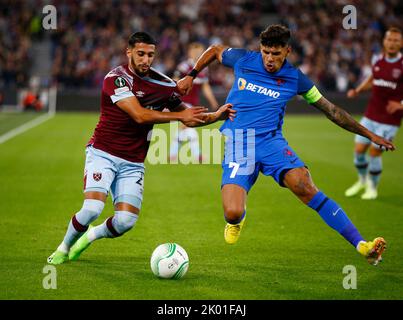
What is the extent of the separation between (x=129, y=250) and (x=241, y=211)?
1.65 m

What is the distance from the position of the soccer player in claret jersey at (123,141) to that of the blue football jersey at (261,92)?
18.9 inches

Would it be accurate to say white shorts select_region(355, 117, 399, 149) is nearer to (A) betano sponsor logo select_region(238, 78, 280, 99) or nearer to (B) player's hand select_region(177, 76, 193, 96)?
(A) betano sponsor logo select_region(238, 78, 280, 99)

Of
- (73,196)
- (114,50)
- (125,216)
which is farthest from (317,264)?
(114,50)

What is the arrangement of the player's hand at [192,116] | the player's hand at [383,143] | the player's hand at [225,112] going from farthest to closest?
the player's hand at [383,143]
the player's hand at [225,112]
the player's hand at [192,116]

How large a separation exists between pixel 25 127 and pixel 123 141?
17.8 metres

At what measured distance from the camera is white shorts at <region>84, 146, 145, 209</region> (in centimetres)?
761

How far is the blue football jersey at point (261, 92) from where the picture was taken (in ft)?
25.8

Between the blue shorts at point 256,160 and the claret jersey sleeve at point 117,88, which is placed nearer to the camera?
the claret jersey sleeve at point 117,88

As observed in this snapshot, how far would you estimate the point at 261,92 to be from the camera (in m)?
7.87

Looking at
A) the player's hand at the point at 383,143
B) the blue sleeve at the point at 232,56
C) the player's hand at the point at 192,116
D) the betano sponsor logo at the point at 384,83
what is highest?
the blue sleeve at the point at 232,56
